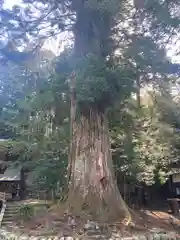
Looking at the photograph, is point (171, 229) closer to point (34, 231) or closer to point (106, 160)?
point (106, 160)

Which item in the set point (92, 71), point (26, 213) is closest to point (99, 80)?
point (92, 71)

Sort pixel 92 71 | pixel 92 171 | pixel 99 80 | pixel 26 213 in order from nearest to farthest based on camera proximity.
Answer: pixel 99 80
pixel 92 71
pixel 92 171
pixel 26 213

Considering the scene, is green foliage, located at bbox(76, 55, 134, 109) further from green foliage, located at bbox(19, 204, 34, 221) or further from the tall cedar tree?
green foliage, located at bbox(19, 204, 34, 221)

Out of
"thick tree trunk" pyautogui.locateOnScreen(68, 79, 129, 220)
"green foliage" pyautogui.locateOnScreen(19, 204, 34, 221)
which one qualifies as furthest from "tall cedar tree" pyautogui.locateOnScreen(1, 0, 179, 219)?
"green foliage" pyautogui.locateOnScreen(19, 204, 34, 221)

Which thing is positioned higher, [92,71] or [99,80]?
[92,71]

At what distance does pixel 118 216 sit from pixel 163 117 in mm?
5513

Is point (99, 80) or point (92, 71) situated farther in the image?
point (92, 71)

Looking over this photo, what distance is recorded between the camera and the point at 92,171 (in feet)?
23.0

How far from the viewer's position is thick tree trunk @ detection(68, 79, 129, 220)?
666 cm

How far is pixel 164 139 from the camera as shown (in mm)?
10945

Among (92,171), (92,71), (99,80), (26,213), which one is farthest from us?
(26,213)

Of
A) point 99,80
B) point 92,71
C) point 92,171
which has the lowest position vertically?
point 92,171

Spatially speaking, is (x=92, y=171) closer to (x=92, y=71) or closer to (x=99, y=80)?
(x=99, y=80)

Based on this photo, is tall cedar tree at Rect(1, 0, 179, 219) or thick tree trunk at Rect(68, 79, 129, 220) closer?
tall cedar tree at Rect(1, 0, 179, 219)
